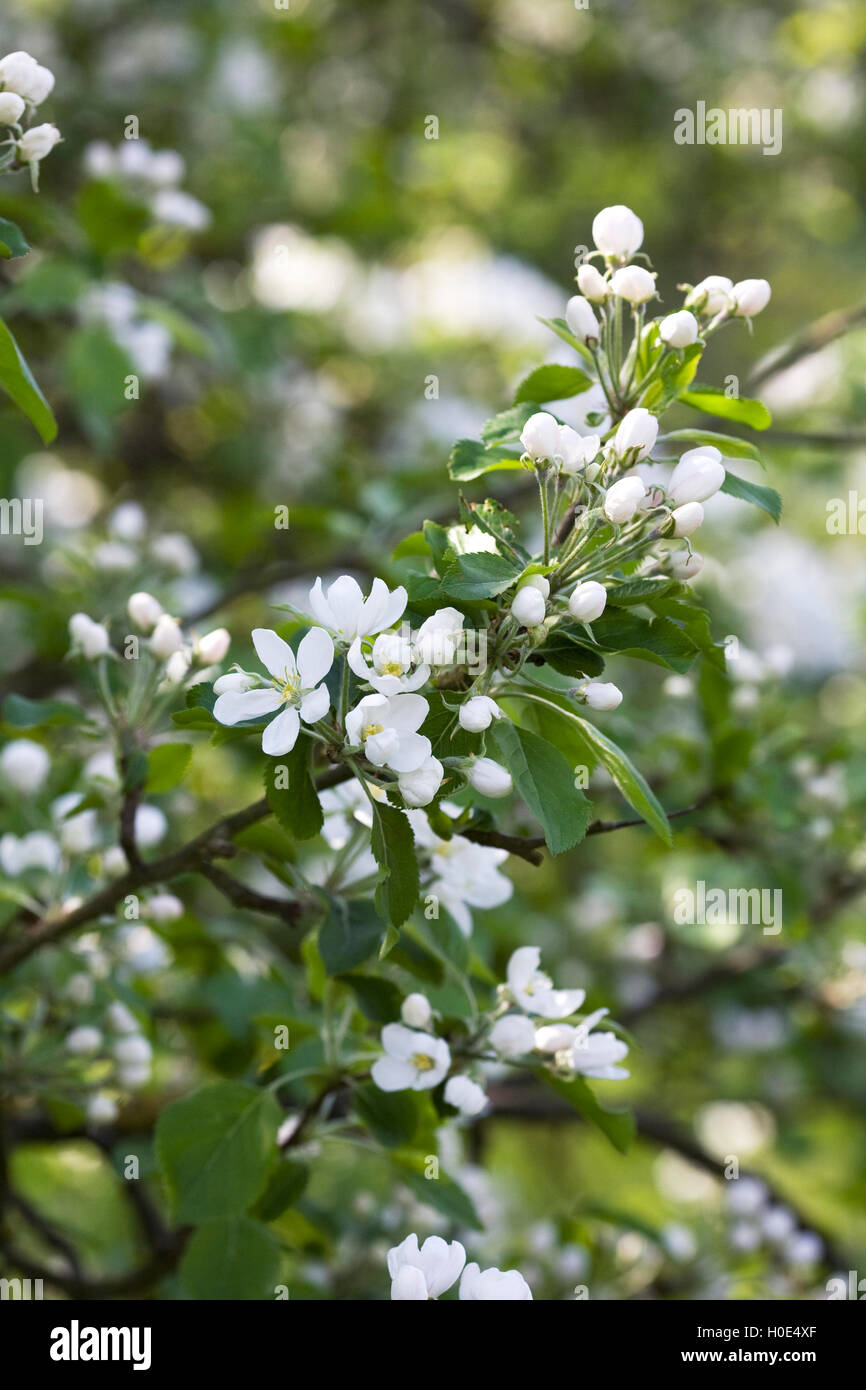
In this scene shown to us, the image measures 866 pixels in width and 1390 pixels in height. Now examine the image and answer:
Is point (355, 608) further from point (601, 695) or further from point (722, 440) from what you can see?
point (722, 440)

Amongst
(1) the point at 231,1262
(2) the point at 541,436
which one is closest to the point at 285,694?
(2) the point at 541,436

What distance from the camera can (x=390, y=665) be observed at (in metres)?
0.86

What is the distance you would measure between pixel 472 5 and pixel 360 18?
0.37 m

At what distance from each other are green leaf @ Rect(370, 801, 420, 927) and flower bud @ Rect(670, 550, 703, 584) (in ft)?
0.83

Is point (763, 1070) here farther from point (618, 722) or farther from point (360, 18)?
point (360, 18)

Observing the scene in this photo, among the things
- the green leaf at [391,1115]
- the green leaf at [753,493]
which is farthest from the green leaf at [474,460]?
the green leaf at [391,1115]

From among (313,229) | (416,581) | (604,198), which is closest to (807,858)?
(416,581)

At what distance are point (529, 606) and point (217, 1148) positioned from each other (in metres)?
0.58

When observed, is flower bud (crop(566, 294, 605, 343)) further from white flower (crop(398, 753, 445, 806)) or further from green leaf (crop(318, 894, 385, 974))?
green leaf (crop(318, 894, 385, 974))

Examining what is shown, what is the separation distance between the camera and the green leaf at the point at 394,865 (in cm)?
90

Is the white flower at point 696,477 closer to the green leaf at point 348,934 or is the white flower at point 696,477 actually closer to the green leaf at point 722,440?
the green leaf at point 722,440

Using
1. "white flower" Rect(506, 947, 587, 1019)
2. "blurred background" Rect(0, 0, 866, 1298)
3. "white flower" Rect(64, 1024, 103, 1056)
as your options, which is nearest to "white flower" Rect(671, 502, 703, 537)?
"blurred background" Rect(0, 0, 866, 1298)

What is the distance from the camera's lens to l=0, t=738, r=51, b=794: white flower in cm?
145

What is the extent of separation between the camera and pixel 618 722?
1.67 m
